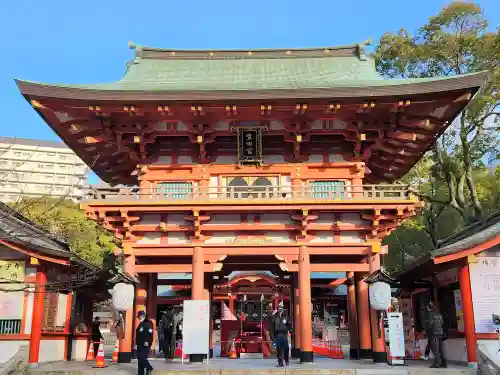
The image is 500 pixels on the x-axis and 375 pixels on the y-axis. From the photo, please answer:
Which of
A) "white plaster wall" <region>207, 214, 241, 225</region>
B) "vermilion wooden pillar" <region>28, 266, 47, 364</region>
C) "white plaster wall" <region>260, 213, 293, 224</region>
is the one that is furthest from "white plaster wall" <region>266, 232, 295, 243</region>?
"vermilion wooden pillar" <region>28, 266, 47, 364</region>

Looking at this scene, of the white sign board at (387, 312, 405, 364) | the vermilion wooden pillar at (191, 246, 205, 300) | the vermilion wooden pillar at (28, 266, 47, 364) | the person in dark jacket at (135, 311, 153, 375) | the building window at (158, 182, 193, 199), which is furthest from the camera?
the building window at (158, 182, 193, 199)

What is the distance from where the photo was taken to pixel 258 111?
15.9m

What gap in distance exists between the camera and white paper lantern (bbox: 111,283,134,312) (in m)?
14.5

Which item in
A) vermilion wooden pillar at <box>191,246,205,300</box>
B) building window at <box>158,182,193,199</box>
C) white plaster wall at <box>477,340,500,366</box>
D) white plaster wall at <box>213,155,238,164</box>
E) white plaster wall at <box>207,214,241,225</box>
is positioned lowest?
white plaster wall at <box>477,340,500,366</box>

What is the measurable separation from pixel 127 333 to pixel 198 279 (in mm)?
2869

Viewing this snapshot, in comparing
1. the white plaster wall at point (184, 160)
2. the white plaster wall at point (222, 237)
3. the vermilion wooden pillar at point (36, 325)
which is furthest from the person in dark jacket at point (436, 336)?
the vermilion wooden pillar at point (36, 325)

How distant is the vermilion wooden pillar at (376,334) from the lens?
14.8 meters

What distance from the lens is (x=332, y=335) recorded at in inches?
826

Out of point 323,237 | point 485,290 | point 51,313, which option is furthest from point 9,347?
point 485,290

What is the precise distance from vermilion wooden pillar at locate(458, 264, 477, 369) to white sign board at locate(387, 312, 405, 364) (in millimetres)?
1735

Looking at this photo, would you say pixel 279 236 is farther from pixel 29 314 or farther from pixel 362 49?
pixel 362 49

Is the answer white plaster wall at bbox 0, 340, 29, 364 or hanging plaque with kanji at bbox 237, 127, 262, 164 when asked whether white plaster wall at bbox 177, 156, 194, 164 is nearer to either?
hanging plaque with kanji at bbox 237, 127, 262, 164

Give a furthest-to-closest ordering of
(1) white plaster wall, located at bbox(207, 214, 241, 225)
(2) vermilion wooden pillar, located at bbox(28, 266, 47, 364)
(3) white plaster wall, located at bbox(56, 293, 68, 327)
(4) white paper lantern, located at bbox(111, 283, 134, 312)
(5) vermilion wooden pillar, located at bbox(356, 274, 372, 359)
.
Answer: (3) white plaster wall, located at bbox(56, 293, 68, 327), (1) white plaster wall, located at bbox(207, 214, 241, 225), (5) vermilion wooden pillar, located at bbox(356, 274, 372, 359), (4) white paper lantern, located at bbox(111, 283, 134, 312), (2) vermilion wooden pillar, located at bbox(28, 266, 47, 364)

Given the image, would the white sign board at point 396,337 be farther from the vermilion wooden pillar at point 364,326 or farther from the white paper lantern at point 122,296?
the white paper lantern at point 122,296
